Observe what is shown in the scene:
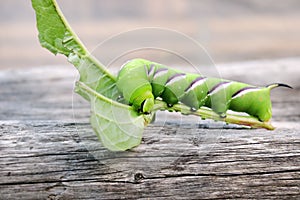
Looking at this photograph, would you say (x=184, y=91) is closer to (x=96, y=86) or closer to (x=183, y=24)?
(x=96, y=86)

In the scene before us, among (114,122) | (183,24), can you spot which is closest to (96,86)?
(114,122)

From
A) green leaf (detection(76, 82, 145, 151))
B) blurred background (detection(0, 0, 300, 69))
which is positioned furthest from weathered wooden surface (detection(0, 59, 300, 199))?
blurred background (detection(0, 0, 300, 69))

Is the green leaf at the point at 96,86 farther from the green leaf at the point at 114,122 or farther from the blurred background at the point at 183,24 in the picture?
the blurred background at the point at 183,24

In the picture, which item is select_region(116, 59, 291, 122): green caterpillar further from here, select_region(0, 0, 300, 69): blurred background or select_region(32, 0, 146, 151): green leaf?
select_region(0, 0, 300, 69): blurred background

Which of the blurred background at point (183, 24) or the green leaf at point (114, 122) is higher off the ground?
the green leaf at point (114, 122)

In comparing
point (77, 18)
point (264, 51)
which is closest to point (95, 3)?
point (77, 18)

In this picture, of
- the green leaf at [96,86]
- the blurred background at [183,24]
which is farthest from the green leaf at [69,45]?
the blurred background at [183,24]

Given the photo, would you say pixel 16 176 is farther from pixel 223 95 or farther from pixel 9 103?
pixel 9 103
